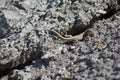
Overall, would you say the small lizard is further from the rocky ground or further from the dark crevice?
the dark crevice

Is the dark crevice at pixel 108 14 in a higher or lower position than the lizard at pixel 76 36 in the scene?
higher

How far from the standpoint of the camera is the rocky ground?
7.55 feet

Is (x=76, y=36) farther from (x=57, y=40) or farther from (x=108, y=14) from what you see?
(x=108, y=14)

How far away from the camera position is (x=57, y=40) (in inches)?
104

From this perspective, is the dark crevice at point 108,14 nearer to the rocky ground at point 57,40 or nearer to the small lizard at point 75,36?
the rocky ground at point 57,40

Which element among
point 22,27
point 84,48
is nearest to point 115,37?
point 84,48

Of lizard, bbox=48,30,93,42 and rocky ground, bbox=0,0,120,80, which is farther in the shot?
lizard, bbox=48,30,93,42

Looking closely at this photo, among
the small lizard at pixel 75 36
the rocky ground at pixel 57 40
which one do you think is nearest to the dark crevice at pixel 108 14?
the rocky ground at pixel 57 40

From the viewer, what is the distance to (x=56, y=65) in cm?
243

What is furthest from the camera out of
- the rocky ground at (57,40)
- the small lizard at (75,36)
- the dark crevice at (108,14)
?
the dark crevice at (108,14)

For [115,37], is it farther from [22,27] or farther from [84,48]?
[22,27]

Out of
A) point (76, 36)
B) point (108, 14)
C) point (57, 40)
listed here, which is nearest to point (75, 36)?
point (76, 36)

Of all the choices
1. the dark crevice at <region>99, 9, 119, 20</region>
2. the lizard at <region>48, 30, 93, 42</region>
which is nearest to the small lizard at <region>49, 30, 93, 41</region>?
the lizard at <region>48, 30, 93, 42</region>

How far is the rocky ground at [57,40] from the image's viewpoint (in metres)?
2.30
